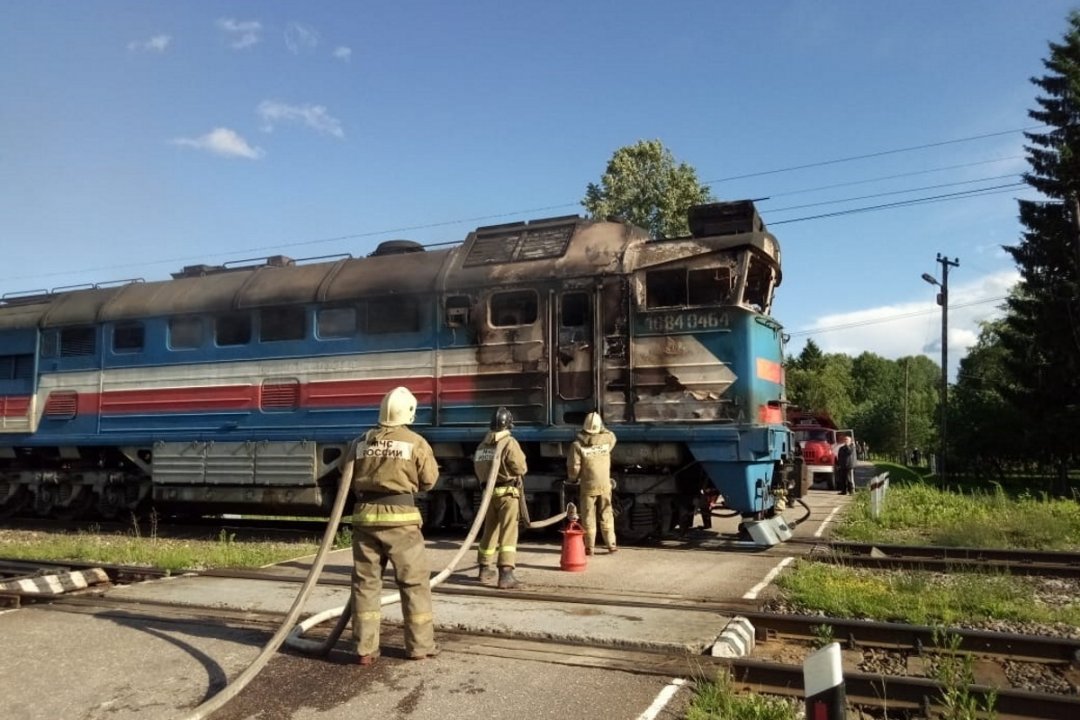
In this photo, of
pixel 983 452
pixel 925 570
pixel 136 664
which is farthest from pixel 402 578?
pixel 983 452

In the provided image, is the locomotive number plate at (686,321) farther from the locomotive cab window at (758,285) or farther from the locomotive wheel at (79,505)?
the locomotive wheel at (79,505)

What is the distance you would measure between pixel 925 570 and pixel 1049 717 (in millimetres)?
5198

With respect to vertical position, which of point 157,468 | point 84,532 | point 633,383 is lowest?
point 84,532

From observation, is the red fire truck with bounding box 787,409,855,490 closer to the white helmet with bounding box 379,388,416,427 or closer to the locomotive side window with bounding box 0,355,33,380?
the locomotive side window with bounding box 0,355,33,380

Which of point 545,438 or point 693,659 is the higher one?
point 545,438

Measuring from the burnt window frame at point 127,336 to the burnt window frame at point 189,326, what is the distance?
23.4 inches

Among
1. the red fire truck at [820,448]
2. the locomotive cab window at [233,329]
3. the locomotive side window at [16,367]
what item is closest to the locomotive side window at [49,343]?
the locomotive side window at [16,367]

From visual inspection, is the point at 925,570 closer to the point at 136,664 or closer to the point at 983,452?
the point at 136,664

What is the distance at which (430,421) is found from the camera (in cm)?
1116

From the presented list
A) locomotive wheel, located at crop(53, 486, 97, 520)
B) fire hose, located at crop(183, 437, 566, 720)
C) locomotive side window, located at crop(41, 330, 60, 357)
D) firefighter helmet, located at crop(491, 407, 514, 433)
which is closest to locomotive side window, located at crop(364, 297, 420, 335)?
firefighter helmet, located at crop(491, 407, 514, 433)

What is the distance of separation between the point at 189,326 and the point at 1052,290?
26104mm

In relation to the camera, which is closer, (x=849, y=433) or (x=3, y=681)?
(x=3, y=681)

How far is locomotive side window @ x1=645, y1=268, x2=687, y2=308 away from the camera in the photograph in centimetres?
1022

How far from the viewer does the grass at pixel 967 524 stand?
11.7m
